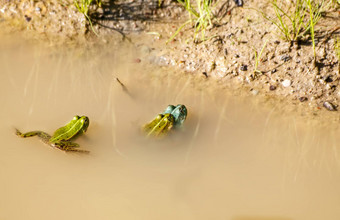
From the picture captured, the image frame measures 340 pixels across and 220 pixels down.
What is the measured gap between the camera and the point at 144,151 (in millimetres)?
3727

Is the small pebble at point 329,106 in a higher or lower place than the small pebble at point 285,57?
lower

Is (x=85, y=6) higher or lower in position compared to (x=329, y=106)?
higher

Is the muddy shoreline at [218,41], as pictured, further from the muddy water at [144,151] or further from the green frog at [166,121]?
the green frog at [166,121]

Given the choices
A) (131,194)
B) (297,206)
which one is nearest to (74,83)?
(131,194)

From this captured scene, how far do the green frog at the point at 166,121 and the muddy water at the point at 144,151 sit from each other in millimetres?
114

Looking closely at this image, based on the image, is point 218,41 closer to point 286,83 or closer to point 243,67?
point 243,67

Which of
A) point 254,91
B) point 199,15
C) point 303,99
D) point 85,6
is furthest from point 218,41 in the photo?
point 85,6

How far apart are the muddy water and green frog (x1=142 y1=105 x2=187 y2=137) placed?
0.37ft

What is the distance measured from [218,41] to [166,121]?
1.45 meters

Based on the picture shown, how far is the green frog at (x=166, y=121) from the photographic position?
12.0 feet

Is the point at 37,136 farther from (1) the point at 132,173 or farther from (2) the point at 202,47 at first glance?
(2) the point at 202,47

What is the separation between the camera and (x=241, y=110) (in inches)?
163

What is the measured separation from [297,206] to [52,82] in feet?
9.01

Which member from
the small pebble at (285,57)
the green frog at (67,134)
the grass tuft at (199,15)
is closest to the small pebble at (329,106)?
the small pebble at (285,57)
